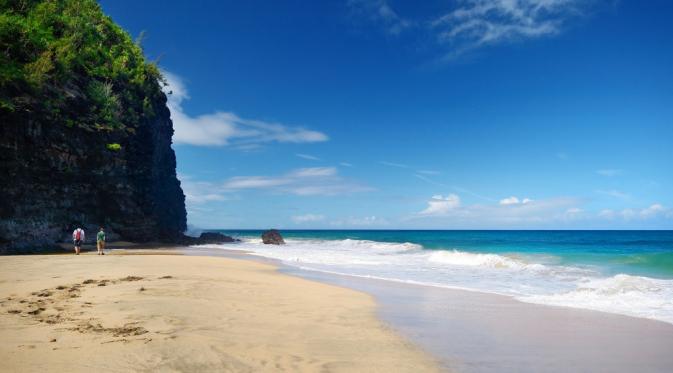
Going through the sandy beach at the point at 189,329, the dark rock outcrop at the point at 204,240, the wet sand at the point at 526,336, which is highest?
the dark rock outcrop at the point at 204,240

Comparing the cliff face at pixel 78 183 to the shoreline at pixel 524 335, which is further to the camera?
the cliff face at pixel 78 183

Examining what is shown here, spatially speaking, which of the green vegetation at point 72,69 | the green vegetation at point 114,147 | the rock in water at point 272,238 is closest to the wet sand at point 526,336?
the green vegetation at point 72,69

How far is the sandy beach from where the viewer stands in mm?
4516

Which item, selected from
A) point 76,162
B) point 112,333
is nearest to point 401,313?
point 112,333

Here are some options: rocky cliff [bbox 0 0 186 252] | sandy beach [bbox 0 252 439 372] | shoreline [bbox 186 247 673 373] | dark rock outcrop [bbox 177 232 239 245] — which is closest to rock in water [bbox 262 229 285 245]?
dark rock outcrop [bbox 177 232 239 245]

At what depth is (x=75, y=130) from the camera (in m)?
25.6

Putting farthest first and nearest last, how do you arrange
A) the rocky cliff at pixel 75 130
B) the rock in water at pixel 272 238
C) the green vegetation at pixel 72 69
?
the rock in water at pixel 272 238 → the green vegetation at pixel 72 69 → the rocky cliff at pixel 75 130

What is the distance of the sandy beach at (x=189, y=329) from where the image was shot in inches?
178

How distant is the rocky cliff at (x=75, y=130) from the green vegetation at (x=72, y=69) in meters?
0.07

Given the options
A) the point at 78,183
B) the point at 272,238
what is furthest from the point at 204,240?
the point at 78,183

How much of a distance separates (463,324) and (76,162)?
2713 cm

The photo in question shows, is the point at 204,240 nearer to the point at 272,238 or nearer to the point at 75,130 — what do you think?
the point at 272,238

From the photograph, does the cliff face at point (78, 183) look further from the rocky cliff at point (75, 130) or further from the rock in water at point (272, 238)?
the rock in water at point (272, 238)

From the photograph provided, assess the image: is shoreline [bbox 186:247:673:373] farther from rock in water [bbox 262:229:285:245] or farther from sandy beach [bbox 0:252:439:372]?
rock in water [bbox 262:229:285:245]
